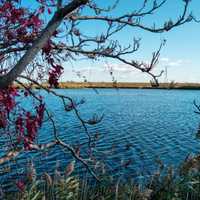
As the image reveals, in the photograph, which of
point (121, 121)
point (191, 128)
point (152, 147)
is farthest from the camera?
point (121, 121)

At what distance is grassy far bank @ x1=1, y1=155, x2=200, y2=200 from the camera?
8359 mm

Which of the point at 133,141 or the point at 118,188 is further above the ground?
the point at 118,188

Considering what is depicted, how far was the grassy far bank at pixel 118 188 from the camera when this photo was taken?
27.4ft

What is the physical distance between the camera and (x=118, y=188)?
9.20 m

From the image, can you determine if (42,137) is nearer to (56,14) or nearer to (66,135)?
(66,135)

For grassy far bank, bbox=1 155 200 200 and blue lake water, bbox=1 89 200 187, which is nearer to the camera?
grassy far bank, bbox=1 155 200 200

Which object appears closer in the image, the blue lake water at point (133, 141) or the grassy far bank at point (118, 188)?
the grassy far bank at point (118, 188)

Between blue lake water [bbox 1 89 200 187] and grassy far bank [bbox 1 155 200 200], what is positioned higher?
grassy far bank [bbox 1 155 200 200]

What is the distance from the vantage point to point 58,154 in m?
21.3

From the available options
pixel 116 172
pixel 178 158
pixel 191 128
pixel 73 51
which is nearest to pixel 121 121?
pixel 191 128

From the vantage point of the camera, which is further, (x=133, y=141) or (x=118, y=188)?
(x=133, y=141)

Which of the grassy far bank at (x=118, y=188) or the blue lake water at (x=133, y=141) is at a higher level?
the grassy far bank at (x=118, y=188)

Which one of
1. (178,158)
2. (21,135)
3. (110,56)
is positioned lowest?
(178,158)

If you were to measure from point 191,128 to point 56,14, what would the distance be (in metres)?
32.4
